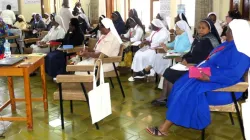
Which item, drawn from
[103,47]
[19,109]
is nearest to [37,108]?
[19,109]

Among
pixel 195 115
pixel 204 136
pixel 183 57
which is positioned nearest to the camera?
pixel 195 115

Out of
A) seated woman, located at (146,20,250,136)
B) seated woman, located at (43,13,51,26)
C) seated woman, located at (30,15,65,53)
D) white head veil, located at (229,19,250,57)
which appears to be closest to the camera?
white head veil, located at (229,19,250,57)

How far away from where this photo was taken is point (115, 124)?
3.30 m

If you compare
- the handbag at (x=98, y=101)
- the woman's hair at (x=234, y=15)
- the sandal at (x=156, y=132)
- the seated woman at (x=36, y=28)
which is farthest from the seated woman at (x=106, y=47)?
the seated woman at (x=36, y=28)

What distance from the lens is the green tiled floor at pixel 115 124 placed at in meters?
2.98

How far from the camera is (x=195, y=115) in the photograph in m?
2.63

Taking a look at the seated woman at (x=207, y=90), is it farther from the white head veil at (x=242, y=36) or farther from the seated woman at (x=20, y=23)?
the seated woman at (x=20, y=23)

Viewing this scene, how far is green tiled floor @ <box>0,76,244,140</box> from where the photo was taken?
2.98 metres

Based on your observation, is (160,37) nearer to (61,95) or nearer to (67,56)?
(67,56)

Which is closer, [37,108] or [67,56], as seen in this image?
[37,108]

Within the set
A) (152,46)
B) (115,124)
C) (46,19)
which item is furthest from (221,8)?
(46,19)

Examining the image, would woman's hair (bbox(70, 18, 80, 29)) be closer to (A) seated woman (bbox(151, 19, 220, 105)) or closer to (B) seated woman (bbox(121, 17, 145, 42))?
(B) seated woman (bbox(121, 17, 145, 42))

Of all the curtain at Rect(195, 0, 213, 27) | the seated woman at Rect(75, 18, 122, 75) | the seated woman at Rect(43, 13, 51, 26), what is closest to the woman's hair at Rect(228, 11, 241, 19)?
the curtain at Rect(195, 0, 213, 27)

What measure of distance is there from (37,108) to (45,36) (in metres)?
2.33
